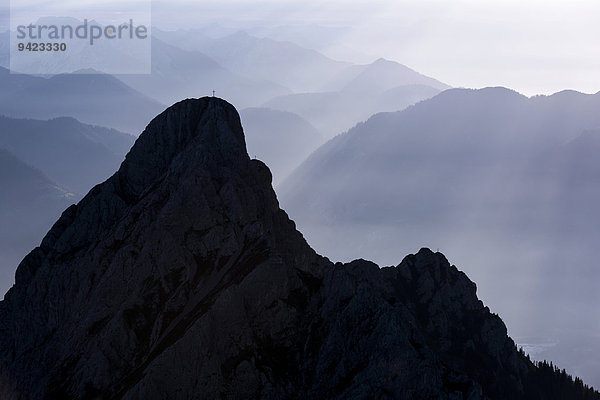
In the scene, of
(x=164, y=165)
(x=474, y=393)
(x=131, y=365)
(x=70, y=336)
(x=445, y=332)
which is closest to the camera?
(x=474, y=393)

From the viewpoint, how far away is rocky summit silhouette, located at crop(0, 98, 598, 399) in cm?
10388

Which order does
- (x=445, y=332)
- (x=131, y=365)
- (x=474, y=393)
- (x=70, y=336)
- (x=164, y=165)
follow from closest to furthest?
(x=474, y=393) < (x=131, y=365) < (x=70, y=336) < (x=164, y=165) < (x=445, y=332)

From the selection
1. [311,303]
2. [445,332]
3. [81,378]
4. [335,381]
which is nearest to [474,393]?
[335,381]

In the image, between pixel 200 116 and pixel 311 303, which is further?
pixel 200 116

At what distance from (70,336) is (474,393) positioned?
2613 inches

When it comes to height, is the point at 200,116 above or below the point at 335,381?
above

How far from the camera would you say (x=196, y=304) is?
114312 mm

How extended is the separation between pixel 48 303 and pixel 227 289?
121ft

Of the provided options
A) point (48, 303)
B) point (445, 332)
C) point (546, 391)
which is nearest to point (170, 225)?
point (48, 303)

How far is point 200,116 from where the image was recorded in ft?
463

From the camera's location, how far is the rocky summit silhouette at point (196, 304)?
104 metres

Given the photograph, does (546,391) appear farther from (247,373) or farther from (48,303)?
(48,303)

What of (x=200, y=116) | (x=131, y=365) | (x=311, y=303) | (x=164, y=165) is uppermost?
(x=200, y=116)

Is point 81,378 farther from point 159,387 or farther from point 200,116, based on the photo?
point 200,116
